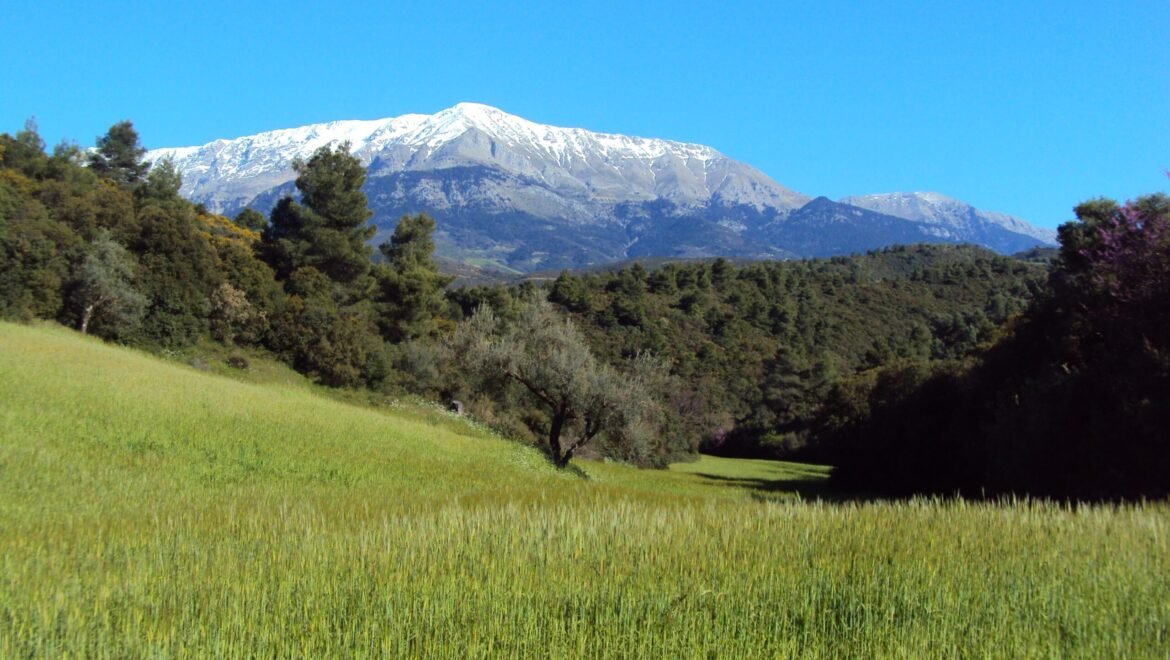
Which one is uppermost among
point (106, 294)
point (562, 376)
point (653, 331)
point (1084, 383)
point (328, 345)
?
point (653, 331)

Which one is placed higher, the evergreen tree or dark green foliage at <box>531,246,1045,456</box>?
the evergreen tree

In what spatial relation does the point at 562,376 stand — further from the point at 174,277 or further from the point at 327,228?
the point at 327,228

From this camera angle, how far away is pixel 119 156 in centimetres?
7619

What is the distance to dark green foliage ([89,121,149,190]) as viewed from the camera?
75062mm

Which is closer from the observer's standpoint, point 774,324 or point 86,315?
point 86,315

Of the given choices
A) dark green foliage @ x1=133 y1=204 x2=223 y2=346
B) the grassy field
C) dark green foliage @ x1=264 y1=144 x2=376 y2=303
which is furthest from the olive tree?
dark green foliage @ x1=264 y1=144 x2=376 y2=303

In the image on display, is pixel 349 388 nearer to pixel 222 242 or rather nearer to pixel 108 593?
pixel 222 242

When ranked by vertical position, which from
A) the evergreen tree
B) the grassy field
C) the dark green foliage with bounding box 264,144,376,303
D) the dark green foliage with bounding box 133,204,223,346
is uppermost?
the evergreen tree

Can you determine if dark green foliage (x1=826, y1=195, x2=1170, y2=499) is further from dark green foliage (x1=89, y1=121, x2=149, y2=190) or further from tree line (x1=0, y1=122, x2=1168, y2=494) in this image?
dark green foliage (x1=89, y1=121, x2=149, y2=190)

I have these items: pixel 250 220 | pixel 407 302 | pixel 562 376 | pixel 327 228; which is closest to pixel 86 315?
pixel 327 228

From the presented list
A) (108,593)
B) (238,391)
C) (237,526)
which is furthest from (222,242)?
(108,593)

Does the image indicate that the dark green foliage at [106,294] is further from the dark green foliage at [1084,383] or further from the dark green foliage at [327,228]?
the dark green foliage at [1084,383]

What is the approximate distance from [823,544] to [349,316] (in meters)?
44.3

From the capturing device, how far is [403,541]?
20.4 feet
